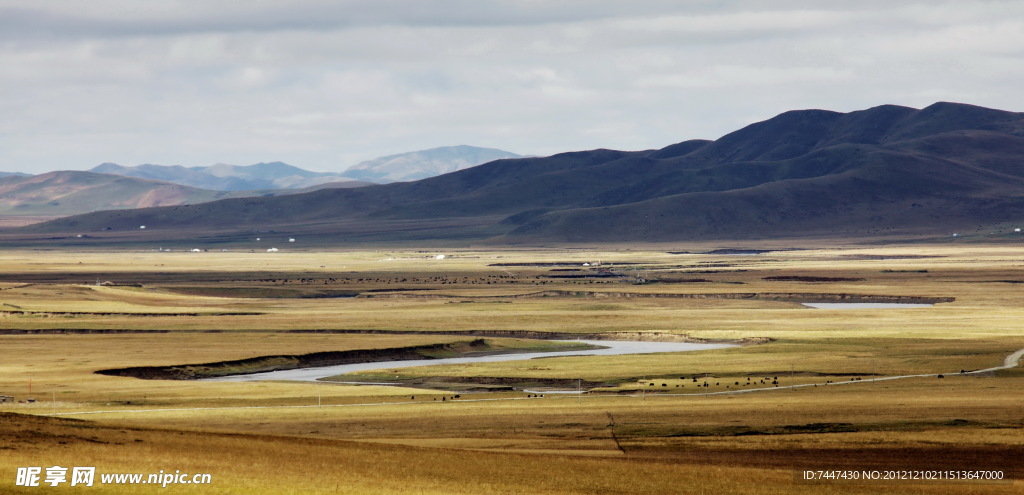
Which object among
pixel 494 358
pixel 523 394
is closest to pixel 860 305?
pixel 494 358

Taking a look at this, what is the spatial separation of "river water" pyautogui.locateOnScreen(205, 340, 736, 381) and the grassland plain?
9.23ft

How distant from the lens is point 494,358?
79.3 m

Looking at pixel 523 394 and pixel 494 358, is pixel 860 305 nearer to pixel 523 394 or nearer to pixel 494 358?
pixel 494 358

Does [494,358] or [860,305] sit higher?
[494,358]

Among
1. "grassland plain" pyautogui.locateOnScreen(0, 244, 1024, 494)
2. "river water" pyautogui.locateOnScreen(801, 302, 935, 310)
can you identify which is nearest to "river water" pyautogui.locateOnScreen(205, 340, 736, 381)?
"grassland plain" pyautogui.locateOnScreen(0, 244, 1024, 494)

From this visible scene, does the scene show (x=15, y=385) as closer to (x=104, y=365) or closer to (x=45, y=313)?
(x=104, y=365)

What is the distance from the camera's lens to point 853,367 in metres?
67.6

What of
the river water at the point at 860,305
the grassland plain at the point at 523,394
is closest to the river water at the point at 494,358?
the grassland plain at the point at 523,394

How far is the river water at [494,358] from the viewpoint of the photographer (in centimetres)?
7094

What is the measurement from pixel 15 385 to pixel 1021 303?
85.6 m

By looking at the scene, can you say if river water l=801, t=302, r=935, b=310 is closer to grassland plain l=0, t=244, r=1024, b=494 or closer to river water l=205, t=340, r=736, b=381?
grassland plain l=0, t=244, r=1024, b=494

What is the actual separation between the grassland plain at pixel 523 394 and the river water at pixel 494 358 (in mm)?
2814

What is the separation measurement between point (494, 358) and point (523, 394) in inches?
755

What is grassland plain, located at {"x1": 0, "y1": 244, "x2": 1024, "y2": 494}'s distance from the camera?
36.7 meters
